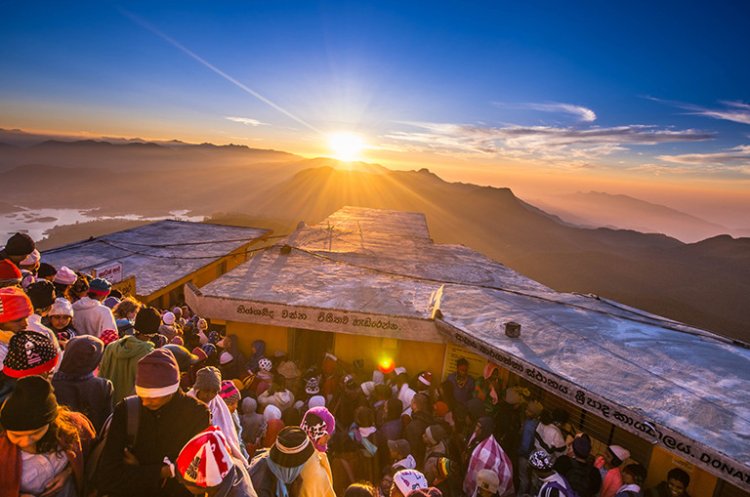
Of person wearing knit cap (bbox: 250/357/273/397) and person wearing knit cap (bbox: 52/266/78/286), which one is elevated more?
person wearing knit cap (bbox: 52/266/78/286)

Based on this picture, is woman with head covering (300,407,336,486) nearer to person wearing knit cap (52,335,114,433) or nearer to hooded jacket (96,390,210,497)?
hooded jacket (96,390,210,497)

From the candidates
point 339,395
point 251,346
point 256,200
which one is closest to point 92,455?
point 339,395

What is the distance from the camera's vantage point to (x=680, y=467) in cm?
545

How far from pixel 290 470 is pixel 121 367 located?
2.60 m

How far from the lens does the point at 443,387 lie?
22.9ft

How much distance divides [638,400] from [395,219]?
18.8 meters

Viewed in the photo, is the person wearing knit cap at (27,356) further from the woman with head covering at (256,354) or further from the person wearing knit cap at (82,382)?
the woman with head covering at (256,354)

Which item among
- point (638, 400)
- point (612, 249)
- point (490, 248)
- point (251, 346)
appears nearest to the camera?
point (638, 400)

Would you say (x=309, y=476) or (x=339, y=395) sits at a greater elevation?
(x=309, y=476)

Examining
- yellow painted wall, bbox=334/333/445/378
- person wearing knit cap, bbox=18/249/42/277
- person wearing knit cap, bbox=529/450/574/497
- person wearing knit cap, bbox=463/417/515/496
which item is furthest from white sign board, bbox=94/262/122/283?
person wearing knit cap, bbox=529/450/574/497

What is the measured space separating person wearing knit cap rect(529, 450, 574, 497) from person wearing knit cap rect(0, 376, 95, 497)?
167 inches

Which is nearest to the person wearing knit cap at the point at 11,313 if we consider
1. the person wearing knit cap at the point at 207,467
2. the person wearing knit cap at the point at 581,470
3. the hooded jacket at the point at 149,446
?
the hooded jacket at the point at 149,446

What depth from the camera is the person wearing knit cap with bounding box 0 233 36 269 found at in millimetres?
6484

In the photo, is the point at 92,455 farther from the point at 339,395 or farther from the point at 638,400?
the point at 638,400
